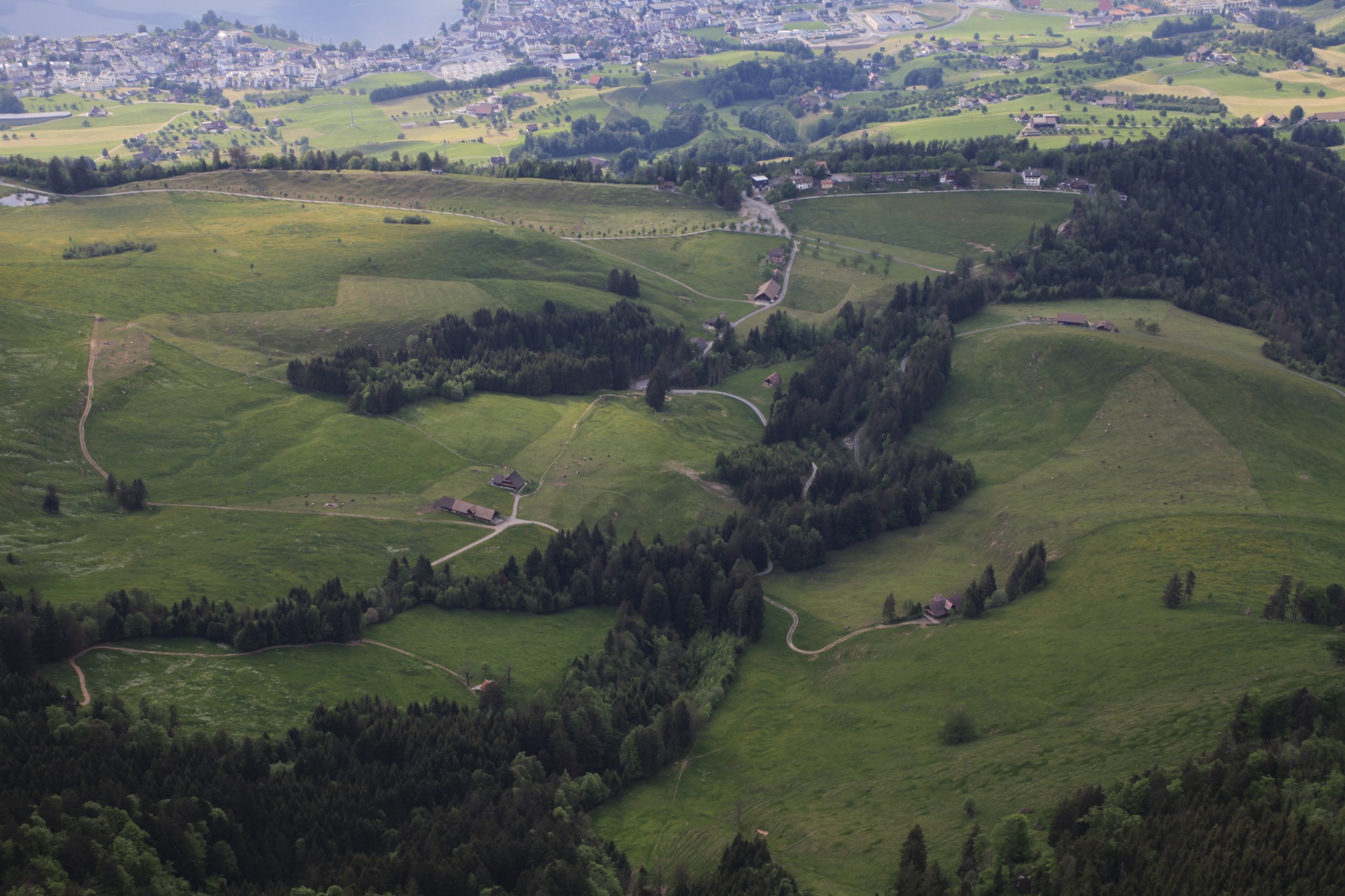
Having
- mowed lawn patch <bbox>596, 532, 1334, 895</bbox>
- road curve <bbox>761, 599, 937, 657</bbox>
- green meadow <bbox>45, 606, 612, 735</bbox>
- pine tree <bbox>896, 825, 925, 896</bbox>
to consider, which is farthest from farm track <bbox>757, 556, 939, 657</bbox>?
pine tree <bbox>896, 825, 925, 896</bbox>

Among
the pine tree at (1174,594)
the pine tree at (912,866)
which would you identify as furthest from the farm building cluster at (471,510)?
the pine tree at (1174,594)

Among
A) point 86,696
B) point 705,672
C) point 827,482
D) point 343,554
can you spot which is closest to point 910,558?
point 827,482

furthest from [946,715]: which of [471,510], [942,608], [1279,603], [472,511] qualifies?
[471,510]

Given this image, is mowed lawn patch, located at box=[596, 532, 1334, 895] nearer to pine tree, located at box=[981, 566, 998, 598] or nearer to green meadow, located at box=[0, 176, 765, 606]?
pine tree, located at box=[981, 566, 998, 598]

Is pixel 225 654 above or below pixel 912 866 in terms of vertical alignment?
above

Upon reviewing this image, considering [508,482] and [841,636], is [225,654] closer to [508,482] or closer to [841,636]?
[508,482]
